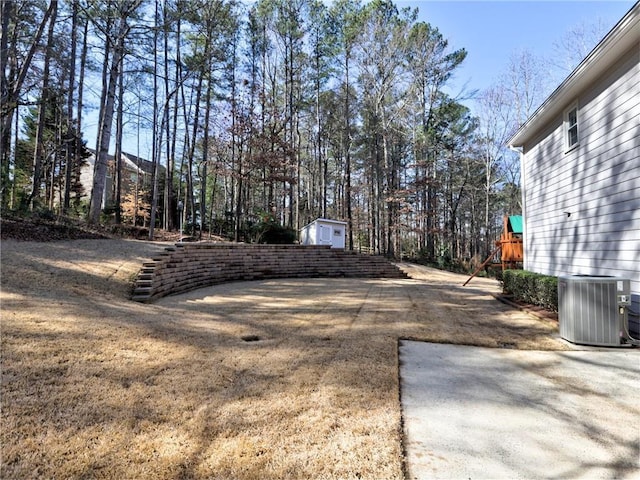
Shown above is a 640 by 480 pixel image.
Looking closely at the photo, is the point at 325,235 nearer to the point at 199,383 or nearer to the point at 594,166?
the point at 594,166

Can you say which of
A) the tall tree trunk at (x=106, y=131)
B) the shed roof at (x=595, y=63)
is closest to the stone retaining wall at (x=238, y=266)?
the tall tree trunk at (x=106, y=131)

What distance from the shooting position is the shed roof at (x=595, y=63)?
3.86 m

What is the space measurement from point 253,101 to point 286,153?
136 inches

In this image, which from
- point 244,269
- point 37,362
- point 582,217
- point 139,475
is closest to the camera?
point 139,475

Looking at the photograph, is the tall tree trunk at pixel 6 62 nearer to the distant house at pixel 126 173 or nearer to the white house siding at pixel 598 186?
the white house siding at pixel 598 186

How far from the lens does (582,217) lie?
5.13m

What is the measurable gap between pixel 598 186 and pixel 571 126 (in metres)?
1.47

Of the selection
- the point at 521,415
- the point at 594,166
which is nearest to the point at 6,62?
the point at 521,415

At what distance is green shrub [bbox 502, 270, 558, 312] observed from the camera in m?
5.12

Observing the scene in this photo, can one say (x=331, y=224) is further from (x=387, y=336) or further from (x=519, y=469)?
(x=519, y=469)

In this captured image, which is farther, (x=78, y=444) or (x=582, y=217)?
(x=582, y=217)

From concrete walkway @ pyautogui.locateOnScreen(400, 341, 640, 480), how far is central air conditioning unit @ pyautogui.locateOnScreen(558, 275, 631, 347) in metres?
0.31

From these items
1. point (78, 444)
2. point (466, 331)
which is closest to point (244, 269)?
point (466, 331)

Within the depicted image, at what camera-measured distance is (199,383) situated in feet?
7.70
